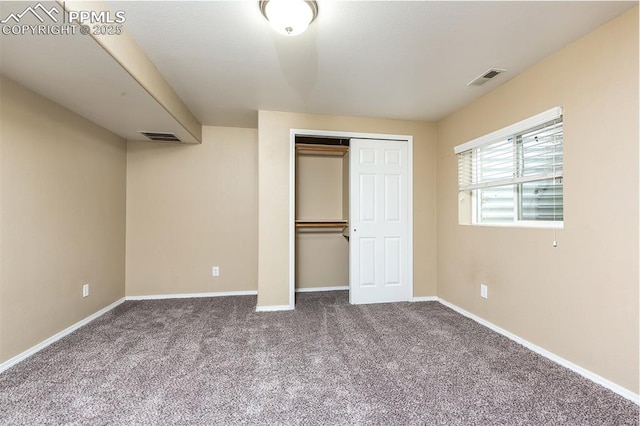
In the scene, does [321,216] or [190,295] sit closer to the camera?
[190,295]

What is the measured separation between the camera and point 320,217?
4.16 meters

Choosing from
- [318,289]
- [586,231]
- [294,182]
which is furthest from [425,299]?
[294,182]

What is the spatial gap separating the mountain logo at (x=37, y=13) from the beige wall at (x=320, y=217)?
112 inches

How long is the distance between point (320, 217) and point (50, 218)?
2907mm

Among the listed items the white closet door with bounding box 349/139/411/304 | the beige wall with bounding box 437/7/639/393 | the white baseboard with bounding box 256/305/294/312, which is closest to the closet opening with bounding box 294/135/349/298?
the white closet door with bounding box 349/139/411/304

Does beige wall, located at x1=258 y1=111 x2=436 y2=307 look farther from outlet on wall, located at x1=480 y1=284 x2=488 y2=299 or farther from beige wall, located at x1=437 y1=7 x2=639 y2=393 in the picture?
outlet on wall, located at x1=480 y1=284 x2=488 y2=299

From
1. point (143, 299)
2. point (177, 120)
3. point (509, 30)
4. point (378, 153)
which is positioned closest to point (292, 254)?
point (378, 153)

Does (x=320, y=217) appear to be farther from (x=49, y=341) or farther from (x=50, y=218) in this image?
(x=49, y=341)

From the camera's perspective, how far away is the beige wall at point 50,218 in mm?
2035

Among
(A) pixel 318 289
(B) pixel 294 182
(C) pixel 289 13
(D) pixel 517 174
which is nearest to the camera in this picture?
(C) pixel 289 13

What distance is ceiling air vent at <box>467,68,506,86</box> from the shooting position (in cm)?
234

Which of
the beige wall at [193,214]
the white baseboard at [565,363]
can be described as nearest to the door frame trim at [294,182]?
the beige wall at [193,214]

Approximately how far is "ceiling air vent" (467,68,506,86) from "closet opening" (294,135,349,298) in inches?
70.5

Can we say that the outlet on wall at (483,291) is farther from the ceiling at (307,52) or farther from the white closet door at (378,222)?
the ceiling at (307,52)
